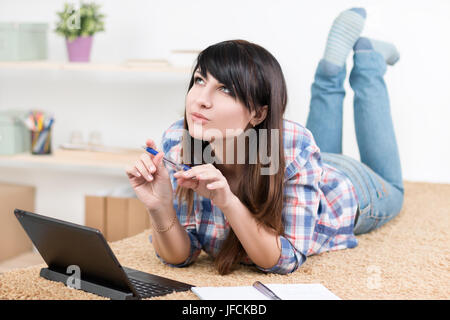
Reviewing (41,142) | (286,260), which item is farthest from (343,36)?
(41,142)

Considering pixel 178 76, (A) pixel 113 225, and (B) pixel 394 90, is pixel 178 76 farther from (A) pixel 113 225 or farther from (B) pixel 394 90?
(B) pixel 394 90

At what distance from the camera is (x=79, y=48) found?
2.48m

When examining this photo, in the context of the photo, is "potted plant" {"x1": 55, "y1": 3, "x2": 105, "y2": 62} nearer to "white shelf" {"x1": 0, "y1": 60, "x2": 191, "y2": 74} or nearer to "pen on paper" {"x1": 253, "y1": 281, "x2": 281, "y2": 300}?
"white shelf" {"x1": 0, "y1": 60, "x2": 191, "y2": 74}

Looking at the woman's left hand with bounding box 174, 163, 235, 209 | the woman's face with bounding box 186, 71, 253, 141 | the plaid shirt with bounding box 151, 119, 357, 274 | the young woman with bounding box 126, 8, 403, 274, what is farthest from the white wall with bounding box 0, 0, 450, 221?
the woman's left hand with bounding box 174, 163, 235, 209

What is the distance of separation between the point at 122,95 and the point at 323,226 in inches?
60.4

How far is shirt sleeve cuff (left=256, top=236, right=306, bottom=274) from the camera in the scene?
1243 millimetres

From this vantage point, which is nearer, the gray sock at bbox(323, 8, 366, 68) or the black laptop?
the black laptop

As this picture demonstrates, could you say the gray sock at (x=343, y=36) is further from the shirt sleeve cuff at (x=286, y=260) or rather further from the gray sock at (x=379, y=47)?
the shirt sleeve cuff at (x=286, y=260)

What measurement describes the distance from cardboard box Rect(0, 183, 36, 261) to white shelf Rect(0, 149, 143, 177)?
0.24 meters

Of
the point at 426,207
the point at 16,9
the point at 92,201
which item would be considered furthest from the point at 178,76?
the point at 426,207

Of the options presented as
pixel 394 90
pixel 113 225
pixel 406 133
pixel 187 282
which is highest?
pixel 394 90

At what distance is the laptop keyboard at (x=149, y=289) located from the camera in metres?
1.05
